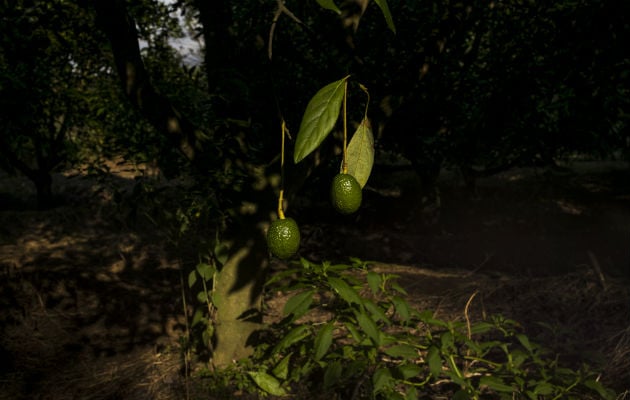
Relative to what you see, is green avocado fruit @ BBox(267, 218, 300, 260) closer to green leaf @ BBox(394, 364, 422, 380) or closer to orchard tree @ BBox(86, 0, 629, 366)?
orchard tree @ BBox(86, 0, 629, 366)

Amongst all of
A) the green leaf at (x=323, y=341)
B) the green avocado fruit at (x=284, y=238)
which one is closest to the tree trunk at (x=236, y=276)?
the green leaf at (x=323, y=341)

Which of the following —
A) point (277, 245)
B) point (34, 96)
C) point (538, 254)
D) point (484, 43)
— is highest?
point (484, 43)

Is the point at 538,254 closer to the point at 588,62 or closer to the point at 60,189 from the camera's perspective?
the point at 588,62

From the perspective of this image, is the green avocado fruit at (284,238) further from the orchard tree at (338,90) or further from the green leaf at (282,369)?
the green leaf at (282,369)

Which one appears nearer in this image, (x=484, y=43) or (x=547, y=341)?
(x=547, y=341)

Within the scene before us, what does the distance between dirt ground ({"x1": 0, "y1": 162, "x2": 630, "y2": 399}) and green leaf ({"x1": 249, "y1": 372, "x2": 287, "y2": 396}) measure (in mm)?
994

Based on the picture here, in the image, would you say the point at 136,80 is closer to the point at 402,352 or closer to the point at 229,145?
the point at 229,145

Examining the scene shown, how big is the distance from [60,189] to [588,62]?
990 cm

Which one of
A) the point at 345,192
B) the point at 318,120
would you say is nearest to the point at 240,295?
the point at 345,192

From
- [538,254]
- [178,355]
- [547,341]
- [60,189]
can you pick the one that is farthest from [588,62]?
[60,189]

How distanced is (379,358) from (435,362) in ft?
4.02

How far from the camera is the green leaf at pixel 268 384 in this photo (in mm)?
2547

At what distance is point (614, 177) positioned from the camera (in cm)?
1152

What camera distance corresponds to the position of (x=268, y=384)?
2566 mm
